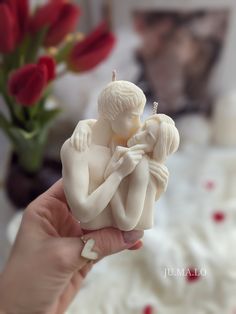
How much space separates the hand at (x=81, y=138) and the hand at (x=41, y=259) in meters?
0.12

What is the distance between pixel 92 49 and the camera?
0.79 meters

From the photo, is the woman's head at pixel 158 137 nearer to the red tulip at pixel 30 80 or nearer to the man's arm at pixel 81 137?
the man's arm at pixel 81 137

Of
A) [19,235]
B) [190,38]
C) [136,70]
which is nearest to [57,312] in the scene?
[19,235]

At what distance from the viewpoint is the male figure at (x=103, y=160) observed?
472 mm

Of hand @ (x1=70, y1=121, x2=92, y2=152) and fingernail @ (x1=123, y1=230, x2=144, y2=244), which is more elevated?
hand @ (x1=70, y1=121, x2=92, y2=152)

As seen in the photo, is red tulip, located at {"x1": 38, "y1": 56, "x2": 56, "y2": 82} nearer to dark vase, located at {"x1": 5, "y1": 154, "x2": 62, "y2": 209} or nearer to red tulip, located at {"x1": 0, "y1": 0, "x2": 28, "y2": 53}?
red tulip, located at {"x1": 0, "y1": 0, "x2": 28, "y2": 53}

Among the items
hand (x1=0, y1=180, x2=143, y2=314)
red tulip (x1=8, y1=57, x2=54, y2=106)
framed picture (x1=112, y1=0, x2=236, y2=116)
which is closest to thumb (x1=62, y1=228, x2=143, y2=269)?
hand (x1=0, y1=180, x2=143, y2=314)

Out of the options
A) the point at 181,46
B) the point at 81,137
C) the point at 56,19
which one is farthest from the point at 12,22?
the point at 181,46

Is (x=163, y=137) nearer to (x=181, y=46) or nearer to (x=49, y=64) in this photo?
(x=49, y=64)

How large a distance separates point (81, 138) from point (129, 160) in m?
0.07

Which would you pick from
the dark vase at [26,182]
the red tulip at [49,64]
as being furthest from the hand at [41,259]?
the dark vase at [26,182]

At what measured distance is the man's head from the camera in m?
0.47

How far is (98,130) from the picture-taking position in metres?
0.51

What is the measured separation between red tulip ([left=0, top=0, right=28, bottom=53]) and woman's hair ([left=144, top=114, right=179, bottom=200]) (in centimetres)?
38
